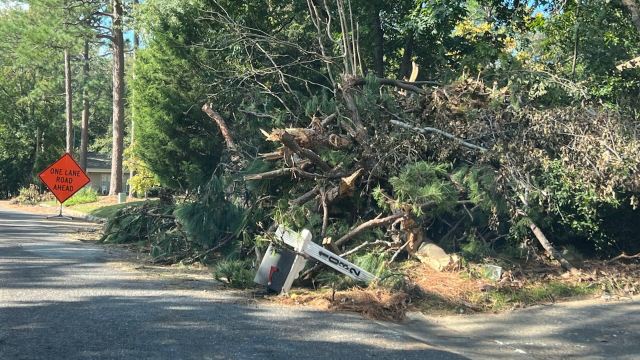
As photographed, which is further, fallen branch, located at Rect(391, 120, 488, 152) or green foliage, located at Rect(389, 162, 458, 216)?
fallen branch, located at Rect(391, 120, 488, 152)

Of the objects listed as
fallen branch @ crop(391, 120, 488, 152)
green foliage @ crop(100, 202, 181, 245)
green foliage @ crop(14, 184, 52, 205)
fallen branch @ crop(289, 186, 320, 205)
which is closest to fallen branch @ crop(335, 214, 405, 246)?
fallen branch @ crop(289, 186, 320, 205)

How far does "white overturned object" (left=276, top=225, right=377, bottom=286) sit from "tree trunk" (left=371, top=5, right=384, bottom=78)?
825cm

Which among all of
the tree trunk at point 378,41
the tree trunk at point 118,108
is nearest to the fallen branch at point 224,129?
the tree trunk at point 378,41

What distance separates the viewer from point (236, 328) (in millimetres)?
6594

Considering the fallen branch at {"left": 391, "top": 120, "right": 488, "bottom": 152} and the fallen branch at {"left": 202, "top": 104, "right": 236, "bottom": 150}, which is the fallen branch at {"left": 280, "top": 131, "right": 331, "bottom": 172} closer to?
the fallen branch at {"left": 391, "top": 120, "right": 488, "bottom": 152}

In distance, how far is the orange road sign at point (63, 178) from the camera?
67.2 ft

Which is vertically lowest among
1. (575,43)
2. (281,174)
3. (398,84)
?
(281,174)

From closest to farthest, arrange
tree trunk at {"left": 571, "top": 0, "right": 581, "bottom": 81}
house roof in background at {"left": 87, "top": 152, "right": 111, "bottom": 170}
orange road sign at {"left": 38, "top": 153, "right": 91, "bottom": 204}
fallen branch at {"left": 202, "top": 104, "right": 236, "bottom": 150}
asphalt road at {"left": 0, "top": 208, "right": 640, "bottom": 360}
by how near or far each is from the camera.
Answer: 1. asphalt road at {"left": 0, "top": 208, "right": 640, "bottom": 360}
2. tree trunk at {"left": 571, "top": 0, "right": 581, "bottom": 81}
3. fallen branch at {"left": 202, "top": 104, "right": 236, "bottom": 150}
4. orange road sign at {"left": 38, "top": 153, "right": 91, "bottom": 204}
5. house roof in background at {"left": 87, "top": 152, "right": 111, "bottom": 170}

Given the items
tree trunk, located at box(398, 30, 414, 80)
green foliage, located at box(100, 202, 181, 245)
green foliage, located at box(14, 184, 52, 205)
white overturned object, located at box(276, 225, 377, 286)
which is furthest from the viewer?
green foliage, located at box(14, 184, 52, 205)

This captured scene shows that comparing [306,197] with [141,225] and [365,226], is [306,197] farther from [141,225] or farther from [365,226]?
[141,225]

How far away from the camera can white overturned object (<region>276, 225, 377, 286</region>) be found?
8211 mm

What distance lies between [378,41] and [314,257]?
875cm

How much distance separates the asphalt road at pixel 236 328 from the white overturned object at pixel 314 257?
79 centimetres

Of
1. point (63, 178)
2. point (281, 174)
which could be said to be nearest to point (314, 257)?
point (281, 174)
